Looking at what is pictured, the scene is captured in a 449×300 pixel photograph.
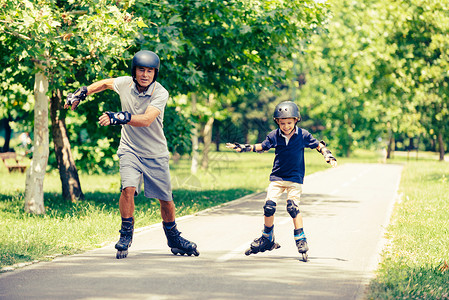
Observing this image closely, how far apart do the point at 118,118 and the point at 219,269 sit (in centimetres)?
185

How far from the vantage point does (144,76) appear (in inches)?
269

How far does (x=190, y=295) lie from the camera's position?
553 cm

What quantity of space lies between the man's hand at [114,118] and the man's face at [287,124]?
184 centimetres

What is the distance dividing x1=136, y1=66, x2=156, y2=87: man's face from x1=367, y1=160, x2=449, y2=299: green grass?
3.01 meters

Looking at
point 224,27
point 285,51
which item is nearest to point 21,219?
point 224,27

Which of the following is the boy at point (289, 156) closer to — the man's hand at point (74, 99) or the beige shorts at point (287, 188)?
the beige shorts at point (287, 188)

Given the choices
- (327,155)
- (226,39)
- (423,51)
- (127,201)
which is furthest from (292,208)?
(423,51)

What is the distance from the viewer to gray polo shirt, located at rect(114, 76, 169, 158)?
6.85 meters

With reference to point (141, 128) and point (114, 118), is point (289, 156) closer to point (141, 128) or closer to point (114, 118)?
point (141, 128)

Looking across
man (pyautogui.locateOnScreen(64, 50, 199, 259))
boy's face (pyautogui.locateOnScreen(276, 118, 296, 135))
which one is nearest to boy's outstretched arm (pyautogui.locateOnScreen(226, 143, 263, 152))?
boy's face (pyautogui.locateOnScreen(276, 118, 296, 135))

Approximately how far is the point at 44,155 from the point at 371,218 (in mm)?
5941

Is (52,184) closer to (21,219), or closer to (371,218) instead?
(21,219)

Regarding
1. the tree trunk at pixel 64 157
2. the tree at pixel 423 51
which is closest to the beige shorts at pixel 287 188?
the tree trunk at pixel 64 157

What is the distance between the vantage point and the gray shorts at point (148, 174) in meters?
6.89
